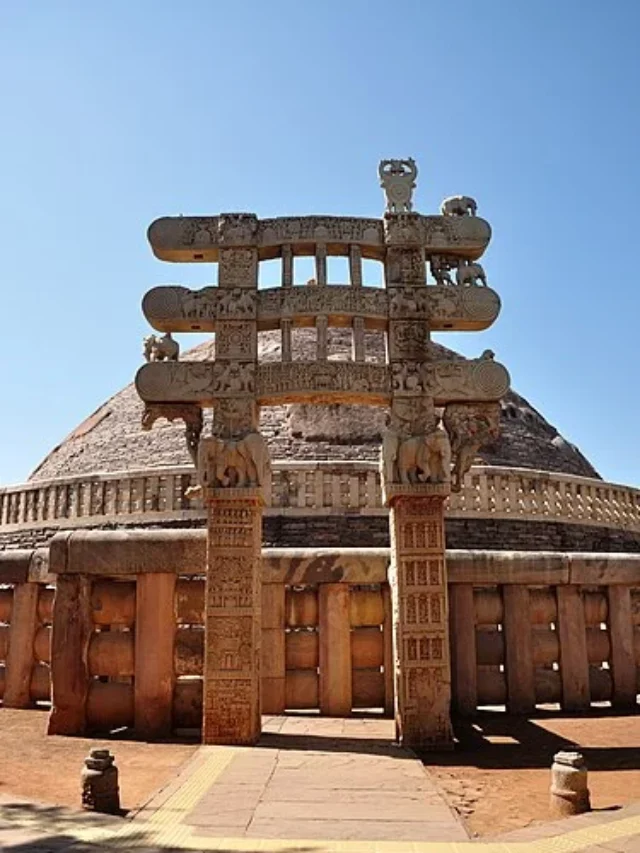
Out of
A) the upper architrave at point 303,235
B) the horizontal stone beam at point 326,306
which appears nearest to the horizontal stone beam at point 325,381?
the horizontal stone beam at point 326,306

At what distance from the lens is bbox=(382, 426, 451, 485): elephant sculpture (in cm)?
759

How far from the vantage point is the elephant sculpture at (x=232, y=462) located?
7652mm

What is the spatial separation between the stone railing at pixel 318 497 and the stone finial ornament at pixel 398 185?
22.7ft

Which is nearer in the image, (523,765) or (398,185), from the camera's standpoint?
(523,765)

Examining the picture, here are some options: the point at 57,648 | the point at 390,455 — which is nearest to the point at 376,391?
the point at 390,455

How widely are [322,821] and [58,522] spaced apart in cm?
1303

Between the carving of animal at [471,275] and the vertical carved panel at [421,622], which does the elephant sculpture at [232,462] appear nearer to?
the vertical carved panel at [421,622]

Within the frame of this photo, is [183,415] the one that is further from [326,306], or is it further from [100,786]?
[100,786]

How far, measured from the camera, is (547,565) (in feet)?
28.7

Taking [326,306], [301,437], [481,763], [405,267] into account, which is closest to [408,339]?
[405,267]

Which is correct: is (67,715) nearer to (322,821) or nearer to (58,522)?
(322,821)

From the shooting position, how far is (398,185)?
27.8 feet

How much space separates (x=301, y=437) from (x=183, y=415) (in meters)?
12.3

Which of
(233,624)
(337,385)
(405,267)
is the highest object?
(405,267)
